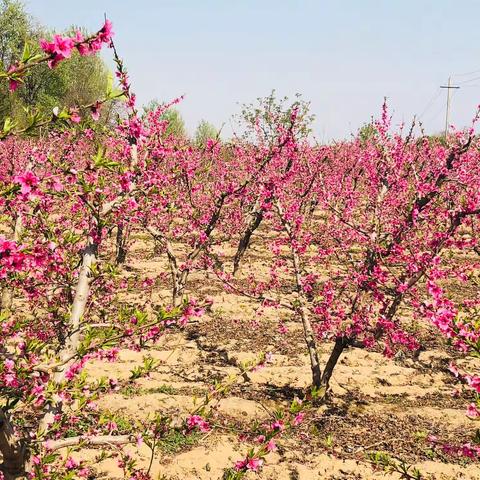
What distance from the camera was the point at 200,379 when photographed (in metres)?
7.95

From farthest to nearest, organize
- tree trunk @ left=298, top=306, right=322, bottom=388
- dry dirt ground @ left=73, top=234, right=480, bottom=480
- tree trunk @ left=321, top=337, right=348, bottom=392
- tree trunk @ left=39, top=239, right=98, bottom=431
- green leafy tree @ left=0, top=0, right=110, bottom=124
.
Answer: green leafy tree @ left=0, top=0, right=110, bottom=124 < tree trunk @ left=298, top=306, right=322, bottom=388 < tree trunk @ left=321, top=337, right=348, bottom=392 < dry dirt ground @ left=73, top=234, right=480, bottom=480 < tree trunk @ left=39, top=239, right=98, bottom=431

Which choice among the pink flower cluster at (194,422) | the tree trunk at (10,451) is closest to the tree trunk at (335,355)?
the pink flower cluster at (194,422)

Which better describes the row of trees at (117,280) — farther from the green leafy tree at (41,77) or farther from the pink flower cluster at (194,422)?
the green leafy tree at (41,77)

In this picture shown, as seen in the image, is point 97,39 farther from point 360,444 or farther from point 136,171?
point 360,444

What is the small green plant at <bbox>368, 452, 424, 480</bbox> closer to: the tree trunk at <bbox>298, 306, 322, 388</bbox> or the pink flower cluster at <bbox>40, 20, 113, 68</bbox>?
the tree trunk at <bbox>298, 306, 322, 388</bbox>

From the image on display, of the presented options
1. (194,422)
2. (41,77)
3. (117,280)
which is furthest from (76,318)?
(41,77)

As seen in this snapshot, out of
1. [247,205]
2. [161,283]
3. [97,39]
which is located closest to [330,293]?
[97,39]

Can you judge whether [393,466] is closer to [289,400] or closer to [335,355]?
[335,355]

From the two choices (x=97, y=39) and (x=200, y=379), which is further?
(x=200, y=379)

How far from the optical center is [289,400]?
7.30 m

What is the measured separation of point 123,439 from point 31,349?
0.96m

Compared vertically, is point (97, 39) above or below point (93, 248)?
above

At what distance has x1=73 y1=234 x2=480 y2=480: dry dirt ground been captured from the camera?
570 centimetres

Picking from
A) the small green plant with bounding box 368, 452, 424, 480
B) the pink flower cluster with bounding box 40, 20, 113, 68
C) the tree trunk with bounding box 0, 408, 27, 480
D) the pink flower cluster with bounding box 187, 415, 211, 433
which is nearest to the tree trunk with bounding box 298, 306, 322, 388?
the small green plant with bounding box 368, 452, 424, 480
